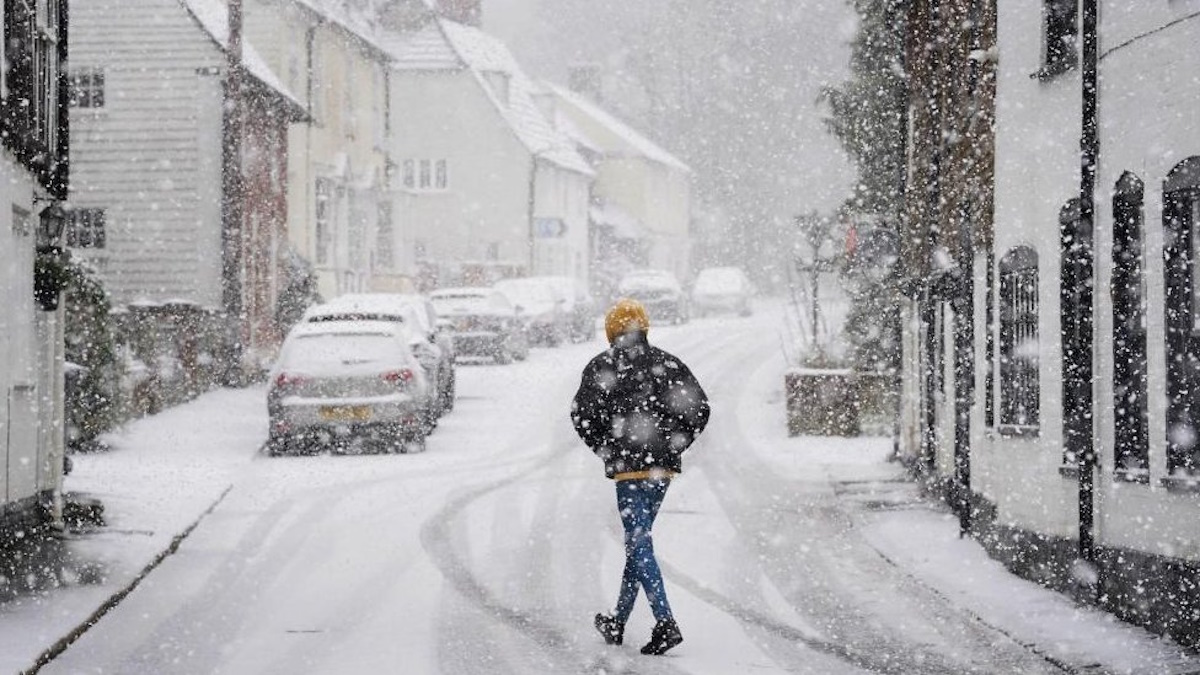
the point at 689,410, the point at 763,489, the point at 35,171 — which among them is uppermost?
the point at 35,171

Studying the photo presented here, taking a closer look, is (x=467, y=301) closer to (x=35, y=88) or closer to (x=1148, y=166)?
(x=35, y=88)

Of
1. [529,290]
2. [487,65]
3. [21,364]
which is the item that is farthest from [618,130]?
[21,364]

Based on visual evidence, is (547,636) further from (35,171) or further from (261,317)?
(261,317)

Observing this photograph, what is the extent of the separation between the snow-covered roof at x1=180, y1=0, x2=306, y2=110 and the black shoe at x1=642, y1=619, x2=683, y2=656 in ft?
77.6

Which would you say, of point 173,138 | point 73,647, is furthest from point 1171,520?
point 173,138

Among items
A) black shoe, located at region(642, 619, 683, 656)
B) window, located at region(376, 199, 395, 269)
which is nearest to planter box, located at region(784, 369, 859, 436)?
black shoe, located at region(642, 619, 683, 656)

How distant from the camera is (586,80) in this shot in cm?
8481

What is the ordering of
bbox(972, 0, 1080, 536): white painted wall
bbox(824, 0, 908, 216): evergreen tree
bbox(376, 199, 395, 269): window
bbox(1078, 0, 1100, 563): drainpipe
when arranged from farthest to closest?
bbox(376, 199, 395, 269): window
bbox(824, 0, 908, 216): evergreen tree
bbox(972, 0, 1080, 536): white painted wall
bbox(1078, 0, 1100, 563): drainpipe

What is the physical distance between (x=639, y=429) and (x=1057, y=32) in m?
5.76

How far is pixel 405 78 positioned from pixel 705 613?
158 feet

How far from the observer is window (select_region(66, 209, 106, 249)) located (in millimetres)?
31844

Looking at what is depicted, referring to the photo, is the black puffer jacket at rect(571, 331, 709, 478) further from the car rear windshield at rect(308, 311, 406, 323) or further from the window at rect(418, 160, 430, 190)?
the window at rect(418, 160, 430, 190)

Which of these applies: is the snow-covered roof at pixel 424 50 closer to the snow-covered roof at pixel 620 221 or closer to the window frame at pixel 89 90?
the snow-covered roof at pixel 620 221

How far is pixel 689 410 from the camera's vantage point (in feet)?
32.1
